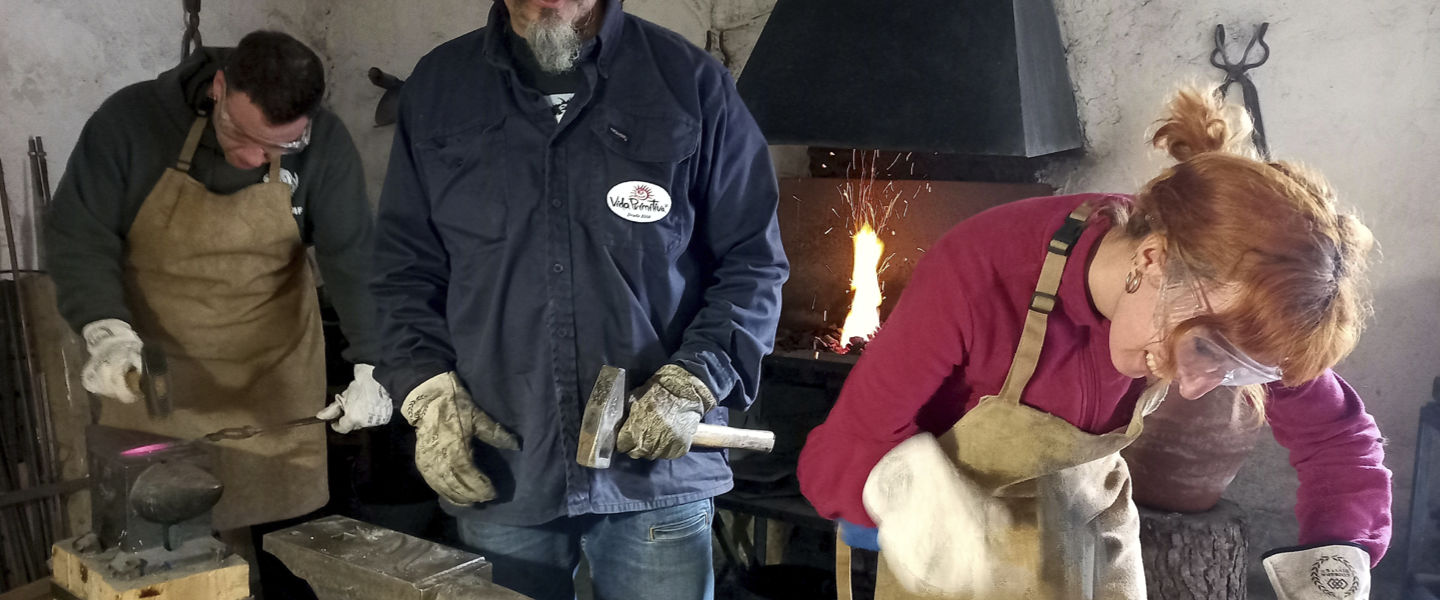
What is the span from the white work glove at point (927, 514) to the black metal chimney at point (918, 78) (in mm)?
1510

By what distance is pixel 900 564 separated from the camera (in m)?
1.32

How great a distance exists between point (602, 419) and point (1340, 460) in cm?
109

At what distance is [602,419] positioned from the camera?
4.92 ft

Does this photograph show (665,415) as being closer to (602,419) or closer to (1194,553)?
(602,419)

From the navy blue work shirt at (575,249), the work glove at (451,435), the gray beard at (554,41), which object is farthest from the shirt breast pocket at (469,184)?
the work glove at (451,435)

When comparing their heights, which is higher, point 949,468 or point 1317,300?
point 1317,300

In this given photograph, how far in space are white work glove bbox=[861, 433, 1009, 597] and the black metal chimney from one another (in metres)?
1.51

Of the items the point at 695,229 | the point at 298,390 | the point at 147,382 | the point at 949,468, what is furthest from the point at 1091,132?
the point at 147,382

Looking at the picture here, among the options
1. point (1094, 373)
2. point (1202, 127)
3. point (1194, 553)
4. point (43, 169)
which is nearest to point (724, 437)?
point (1094, 373)

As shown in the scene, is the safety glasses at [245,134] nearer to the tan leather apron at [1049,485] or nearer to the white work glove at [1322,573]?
the tan leather apron at [1049,485]

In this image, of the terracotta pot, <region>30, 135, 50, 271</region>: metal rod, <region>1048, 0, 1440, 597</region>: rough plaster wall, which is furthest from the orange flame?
<region>30, 135, 50, 271</region>: metal rod

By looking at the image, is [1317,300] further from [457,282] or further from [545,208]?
[457,282]

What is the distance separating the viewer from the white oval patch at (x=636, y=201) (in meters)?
1.58

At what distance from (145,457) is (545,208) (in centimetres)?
79
